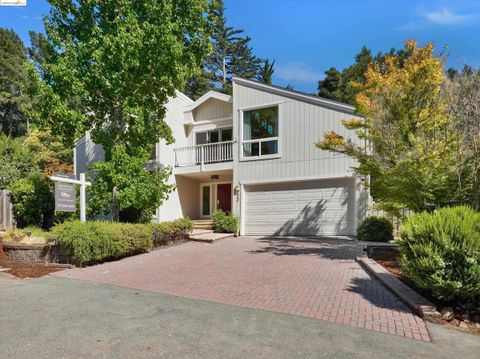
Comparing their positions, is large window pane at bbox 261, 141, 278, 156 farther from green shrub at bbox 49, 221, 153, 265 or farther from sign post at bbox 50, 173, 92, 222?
sign post at bbox 50, 173, 92, 222

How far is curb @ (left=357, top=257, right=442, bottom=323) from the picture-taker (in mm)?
4965

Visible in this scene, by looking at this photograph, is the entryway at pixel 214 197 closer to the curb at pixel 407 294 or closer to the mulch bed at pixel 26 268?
the mulch bed at pixel 26 268

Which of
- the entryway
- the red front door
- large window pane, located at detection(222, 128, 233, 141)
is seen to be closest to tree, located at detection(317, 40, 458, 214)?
large window pane, located at detection(222, 128, 233, 141)

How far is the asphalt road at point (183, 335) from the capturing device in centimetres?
386

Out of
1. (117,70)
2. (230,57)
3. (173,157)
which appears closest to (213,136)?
(173,157)

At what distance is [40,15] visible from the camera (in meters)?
11.2

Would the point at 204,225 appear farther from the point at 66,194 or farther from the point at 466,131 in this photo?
the point at 466,131

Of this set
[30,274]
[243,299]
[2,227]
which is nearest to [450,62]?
[243,299]

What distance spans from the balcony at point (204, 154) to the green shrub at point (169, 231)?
159 inches

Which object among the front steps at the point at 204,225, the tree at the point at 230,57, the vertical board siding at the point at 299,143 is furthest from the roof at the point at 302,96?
the tree at the point at 230,57

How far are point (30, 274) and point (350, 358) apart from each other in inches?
289

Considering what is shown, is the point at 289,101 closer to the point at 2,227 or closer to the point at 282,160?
the point at 282,160

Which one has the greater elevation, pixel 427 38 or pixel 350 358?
pixel 427 38

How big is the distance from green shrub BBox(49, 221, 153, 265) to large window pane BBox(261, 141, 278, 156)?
7.14 metres
